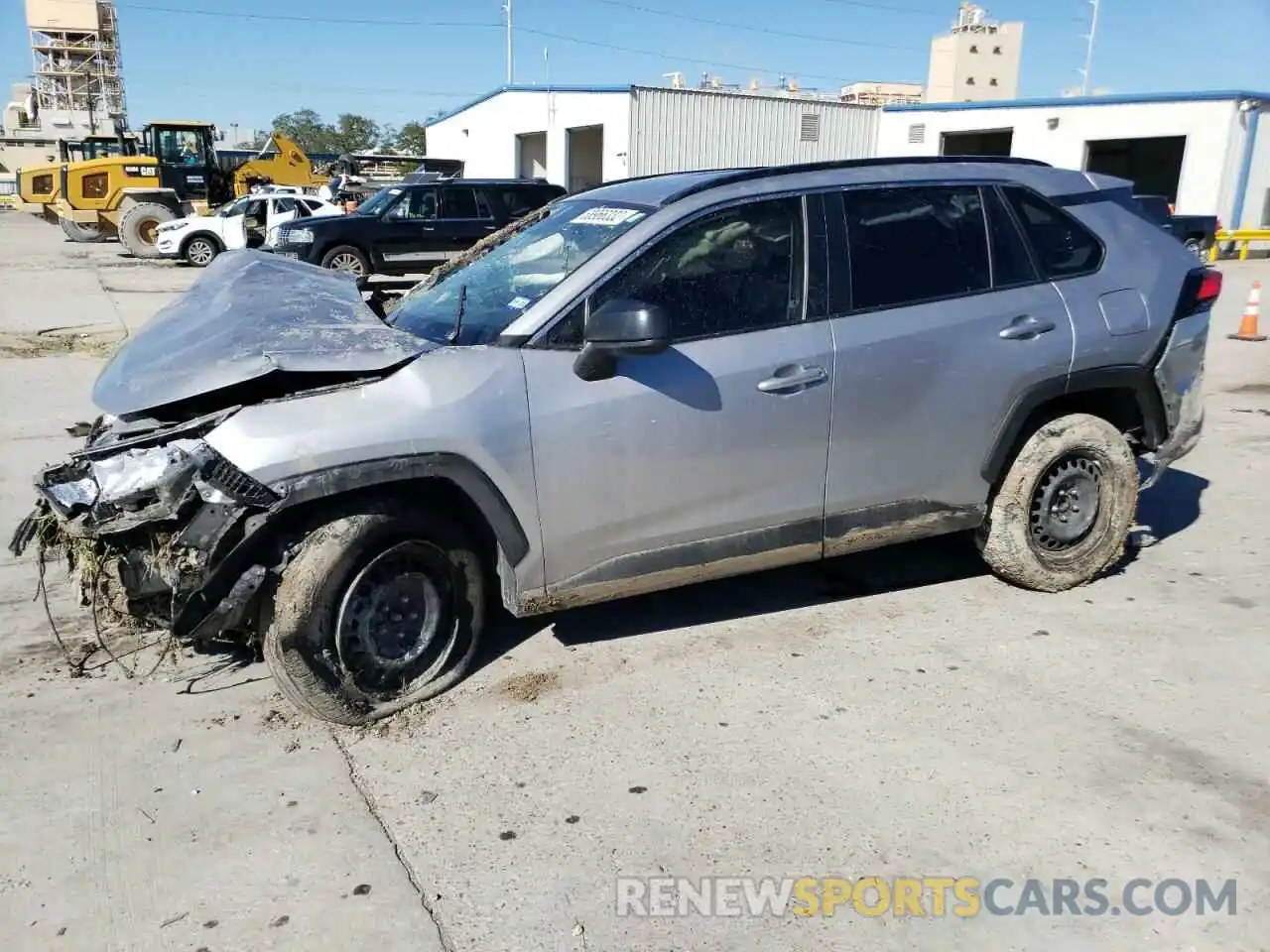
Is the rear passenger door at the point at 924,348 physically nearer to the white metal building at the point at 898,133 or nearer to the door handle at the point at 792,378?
the door handle at the point at 792,378

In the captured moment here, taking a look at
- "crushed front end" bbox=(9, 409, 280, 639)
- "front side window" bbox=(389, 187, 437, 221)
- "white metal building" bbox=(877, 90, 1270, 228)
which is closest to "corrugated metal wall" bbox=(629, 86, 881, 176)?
"white metal building" bbox=(877, 90, 1270, 228)

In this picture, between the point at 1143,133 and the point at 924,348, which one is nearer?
the point at 924,348

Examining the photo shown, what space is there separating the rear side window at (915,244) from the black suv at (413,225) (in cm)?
1470

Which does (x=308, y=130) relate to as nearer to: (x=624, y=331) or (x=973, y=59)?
(x=973, y=59)

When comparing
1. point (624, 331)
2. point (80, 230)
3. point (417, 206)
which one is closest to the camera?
point (624, 331)

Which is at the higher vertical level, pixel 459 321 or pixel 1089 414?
pixel 459 321

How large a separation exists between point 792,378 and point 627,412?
707mm

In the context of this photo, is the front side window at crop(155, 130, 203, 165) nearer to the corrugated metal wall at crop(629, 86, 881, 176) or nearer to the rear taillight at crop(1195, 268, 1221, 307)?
the corrugated metal wall at crop(629, 86, 881, 176)

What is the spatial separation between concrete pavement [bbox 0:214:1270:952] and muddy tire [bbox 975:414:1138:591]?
167mm

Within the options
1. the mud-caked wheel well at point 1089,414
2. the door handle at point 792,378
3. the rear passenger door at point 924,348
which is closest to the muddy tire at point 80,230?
the rear passenger door at point 924,348

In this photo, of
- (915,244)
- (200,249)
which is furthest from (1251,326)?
(200,249)

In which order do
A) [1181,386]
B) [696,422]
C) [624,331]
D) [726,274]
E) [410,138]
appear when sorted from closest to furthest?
[624,331] < [696,422] < [726,274] < [1181,386] < [410,138]

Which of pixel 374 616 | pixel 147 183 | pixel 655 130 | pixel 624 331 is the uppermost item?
pixel 655 130

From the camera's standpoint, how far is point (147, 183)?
89.1 ft
